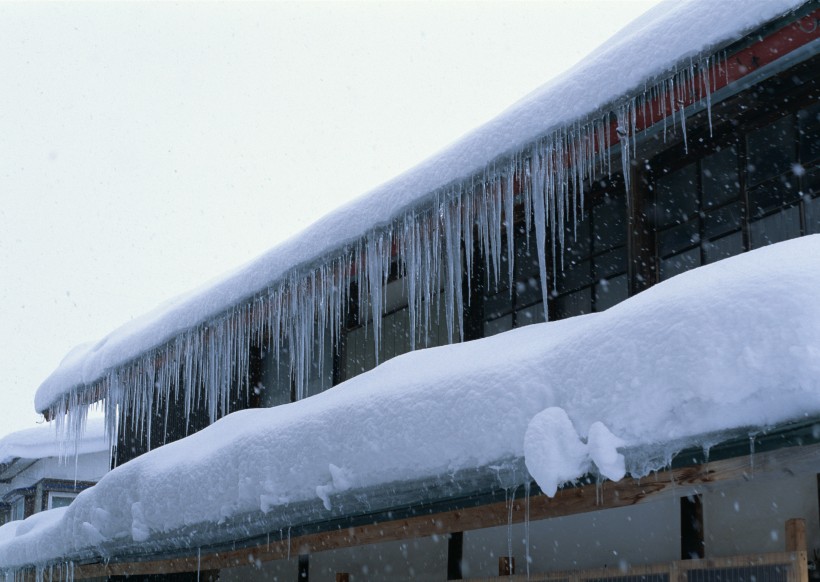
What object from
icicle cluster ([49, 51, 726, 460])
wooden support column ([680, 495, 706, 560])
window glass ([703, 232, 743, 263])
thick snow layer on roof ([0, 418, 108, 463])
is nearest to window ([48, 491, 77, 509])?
thick snow layer on roof ([0, 418, 108, 463])

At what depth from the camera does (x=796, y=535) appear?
411 cm

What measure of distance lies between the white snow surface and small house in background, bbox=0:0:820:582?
2 cm

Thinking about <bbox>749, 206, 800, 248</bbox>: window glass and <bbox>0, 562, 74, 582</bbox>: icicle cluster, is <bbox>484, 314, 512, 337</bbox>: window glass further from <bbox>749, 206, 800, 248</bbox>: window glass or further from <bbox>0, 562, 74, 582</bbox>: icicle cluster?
<bbox>0, 562, 74, 582</bbox>: icicle cluster

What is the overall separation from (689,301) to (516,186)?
2.52m

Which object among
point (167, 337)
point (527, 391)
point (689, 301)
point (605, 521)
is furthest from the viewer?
point (167, 337)

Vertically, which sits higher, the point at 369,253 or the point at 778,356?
the point at 369,253

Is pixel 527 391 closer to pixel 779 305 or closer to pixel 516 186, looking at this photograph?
pixel 779 305

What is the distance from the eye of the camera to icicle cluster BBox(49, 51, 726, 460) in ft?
16.7

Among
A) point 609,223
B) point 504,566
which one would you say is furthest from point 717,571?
point 609,223

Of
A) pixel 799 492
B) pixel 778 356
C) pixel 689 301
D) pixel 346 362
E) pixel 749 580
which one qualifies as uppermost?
pixel 346 362

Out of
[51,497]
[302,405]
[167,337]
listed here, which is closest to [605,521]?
[302,405]

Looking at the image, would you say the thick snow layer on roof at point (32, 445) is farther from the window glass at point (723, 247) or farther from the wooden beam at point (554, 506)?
the window glass at point (723, 247)

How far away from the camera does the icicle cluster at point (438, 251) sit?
16.7 ft

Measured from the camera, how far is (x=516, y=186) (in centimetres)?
573
